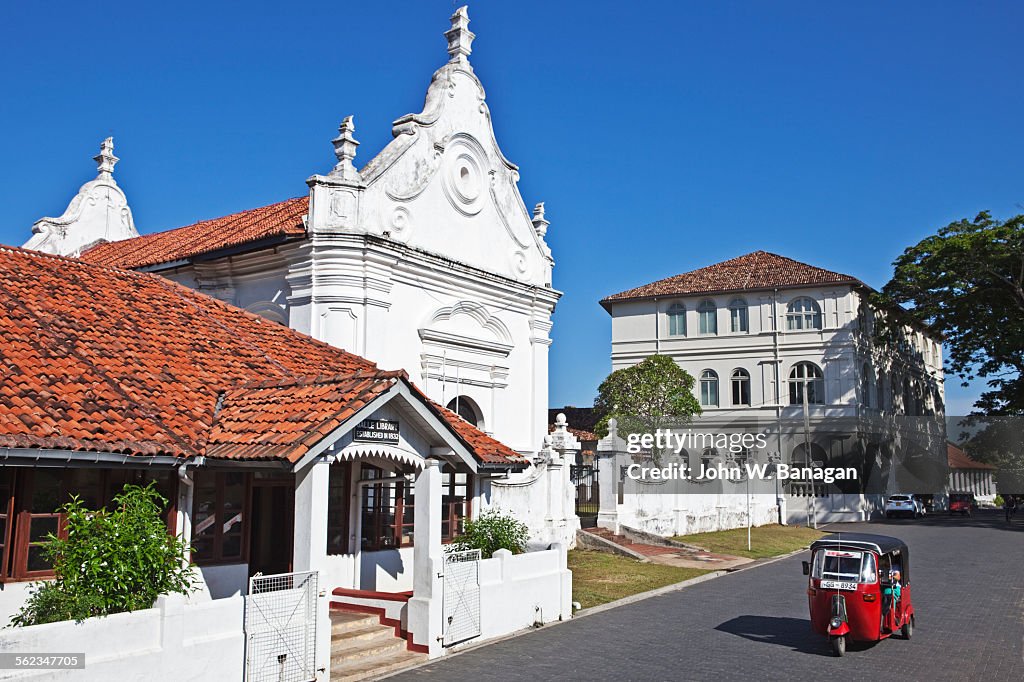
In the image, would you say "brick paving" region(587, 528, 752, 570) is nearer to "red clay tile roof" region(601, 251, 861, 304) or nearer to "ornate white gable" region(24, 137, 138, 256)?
"ornate white gable" region(24, 137, 138, 256)

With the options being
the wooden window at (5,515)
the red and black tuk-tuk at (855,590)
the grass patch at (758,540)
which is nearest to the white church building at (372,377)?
the wooden window at (5,515)

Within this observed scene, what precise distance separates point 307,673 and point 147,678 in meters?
1.86

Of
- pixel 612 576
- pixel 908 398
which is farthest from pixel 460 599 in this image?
pixel 908 398

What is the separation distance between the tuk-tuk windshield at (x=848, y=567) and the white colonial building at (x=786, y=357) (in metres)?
31.7

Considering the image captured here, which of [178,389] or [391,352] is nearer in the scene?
[178,389]

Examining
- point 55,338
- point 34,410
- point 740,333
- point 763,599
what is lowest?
point 763,599

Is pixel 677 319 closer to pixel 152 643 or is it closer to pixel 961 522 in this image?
pixel 961 522

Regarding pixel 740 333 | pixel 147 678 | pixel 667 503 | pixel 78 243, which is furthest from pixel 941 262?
pixel 147 678

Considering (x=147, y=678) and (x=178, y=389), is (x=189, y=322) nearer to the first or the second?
(x=178, y=389)

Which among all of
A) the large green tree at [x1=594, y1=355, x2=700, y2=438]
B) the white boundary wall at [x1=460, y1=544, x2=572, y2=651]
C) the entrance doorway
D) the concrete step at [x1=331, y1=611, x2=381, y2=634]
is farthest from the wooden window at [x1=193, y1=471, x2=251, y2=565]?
the large green tree at [x1=594, y1=355, x2=700, y2=438]

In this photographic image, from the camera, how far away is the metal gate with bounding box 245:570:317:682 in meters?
9.55

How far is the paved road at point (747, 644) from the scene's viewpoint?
11.2 metres

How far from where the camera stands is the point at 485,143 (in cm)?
2439

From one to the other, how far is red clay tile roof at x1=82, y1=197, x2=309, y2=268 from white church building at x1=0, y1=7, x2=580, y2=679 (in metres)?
0.10
